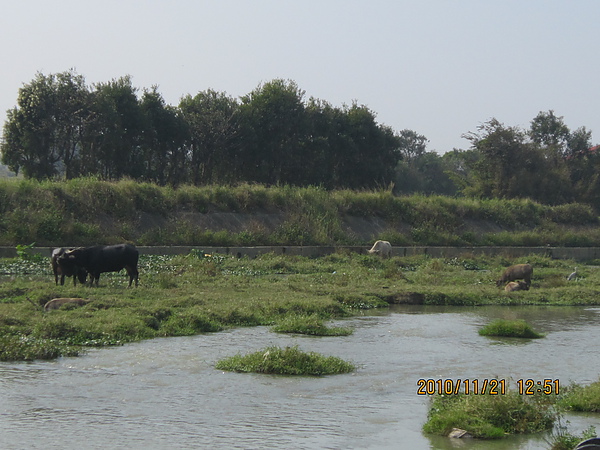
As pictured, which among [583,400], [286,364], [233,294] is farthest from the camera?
[233,294]

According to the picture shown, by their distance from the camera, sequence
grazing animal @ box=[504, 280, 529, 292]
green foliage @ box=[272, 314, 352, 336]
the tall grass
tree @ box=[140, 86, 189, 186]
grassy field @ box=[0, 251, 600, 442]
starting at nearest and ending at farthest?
grassy field @ box=[0, 251, 600, 442] → green foliage @ box=[272, 314, 352, 336] → grazing animal @ box=[504, 280, 529, 292] → the tall grass → tree @ box=[140, 86, 189, 186]

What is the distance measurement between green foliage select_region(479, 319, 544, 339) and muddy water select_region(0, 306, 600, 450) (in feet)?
0.99

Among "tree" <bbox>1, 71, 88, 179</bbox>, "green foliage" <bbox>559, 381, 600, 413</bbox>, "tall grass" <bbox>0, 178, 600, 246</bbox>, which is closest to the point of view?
"green foliage" <bbox>559, 381, 600, 413</bbox>

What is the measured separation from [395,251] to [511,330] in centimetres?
1924

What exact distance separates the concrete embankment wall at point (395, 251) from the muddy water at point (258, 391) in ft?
49.3

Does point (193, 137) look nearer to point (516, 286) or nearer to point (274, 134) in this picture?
Answer: point (274, 134)

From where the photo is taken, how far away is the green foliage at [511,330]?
14.5 meters

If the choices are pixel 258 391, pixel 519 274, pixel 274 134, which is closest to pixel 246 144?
pixel 274 134

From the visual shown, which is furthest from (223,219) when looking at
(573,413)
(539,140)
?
(539,140)

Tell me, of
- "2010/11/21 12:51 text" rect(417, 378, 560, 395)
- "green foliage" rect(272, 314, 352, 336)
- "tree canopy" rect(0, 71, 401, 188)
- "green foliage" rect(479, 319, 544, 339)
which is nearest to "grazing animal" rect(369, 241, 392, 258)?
"tree canopy" rect(0, 71, 401, 188)

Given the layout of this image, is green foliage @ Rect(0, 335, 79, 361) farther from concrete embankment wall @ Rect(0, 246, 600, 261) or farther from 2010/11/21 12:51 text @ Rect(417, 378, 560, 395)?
concrete embankment wall @ Rect(0, 246, 600, 261)

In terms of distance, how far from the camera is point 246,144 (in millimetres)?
47906

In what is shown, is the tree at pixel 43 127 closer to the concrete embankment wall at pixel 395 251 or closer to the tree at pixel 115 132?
A: the tree at pixel 115 132

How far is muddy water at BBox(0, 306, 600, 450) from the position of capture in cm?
821
